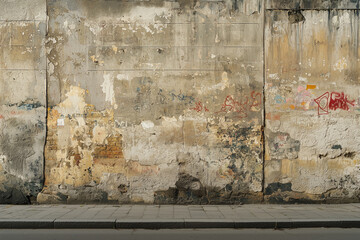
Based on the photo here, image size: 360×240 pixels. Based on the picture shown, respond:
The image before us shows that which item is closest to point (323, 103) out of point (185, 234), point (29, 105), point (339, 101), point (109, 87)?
point (339, 101)

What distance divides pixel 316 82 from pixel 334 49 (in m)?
0.85

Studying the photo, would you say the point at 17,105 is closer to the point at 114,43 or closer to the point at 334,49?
the point at 114,43

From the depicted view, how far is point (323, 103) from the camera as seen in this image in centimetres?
718

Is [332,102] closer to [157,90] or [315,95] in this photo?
[315,95]

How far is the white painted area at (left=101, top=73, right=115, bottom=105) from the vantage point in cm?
711

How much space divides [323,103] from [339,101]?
370 millimetres

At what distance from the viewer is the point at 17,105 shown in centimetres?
714

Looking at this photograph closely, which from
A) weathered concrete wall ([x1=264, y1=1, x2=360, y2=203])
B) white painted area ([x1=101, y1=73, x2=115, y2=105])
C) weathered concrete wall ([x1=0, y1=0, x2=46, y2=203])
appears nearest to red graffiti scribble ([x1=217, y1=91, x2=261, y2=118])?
weathered concrete wall ([x1=264, y1=1, x2=360, y2=203])

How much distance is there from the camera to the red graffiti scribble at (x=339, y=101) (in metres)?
7.18

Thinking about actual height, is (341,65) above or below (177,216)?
above

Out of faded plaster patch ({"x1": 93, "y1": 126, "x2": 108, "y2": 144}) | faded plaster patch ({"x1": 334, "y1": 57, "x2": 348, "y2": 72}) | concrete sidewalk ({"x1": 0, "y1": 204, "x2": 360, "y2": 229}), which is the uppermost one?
faded plaster patch ({"x1": 334, "y1": 57, "x2": 348, "y2": 72})

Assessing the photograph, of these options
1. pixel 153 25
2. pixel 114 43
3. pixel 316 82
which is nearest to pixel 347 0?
pixel 316 82

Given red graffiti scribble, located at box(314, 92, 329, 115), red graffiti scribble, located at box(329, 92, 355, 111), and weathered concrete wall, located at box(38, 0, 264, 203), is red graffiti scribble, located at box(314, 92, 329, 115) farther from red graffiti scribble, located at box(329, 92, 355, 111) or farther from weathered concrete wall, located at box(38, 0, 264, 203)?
weathered concrete wall, located at box(38, 0, 264, 203)

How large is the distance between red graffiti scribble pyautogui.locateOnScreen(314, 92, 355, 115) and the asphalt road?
2.71 meters
